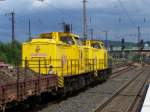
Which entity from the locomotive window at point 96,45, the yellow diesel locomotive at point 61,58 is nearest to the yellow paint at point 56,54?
the yellow diesel locomotive at point 61,58

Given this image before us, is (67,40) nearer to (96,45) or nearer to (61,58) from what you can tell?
(61,58)

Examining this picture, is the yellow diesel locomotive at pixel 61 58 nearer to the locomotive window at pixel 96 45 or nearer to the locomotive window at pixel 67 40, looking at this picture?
the locomotive window at pixel 67 40

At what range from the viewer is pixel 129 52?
164 m

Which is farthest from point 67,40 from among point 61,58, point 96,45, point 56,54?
point 96,45

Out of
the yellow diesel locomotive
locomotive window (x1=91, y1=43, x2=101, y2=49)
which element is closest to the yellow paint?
the yellow diesel locomotive

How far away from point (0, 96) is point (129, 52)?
152 m

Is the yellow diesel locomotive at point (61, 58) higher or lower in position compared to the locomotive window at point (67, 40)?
lower

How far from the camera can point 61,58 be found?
24.1m

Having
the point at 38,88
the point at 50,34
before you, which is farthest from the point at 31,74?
the point at 50,34

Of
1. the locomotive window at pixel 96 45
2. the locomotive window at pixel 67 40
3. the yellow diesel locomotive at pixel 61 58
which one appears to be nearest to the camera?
the yellow diesel locomotive at pixel 61 58

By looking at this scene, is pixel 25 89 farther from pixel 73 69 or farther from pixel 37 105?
pixel 73 69

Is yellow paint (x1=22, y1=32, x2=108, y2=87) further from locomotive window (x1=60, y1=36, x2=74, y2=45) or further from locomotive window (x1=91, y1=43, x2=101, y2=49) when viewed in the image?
locomotive window (x1=91, y1=43, x2=101, y2=49)

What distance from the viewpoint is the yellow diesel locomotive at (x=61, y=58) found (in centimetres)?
2281

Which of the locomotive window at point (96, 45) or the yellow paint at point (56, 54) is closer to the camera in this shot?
the yellow paint at point (56, 54)
